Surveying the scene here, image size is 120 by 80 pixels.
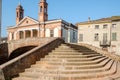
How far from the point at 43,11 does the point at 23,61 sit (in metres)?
23.5

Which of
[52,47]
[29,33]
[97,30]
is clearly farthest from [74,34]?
[52,47]

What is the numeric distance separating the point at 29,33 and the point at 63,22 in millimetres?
10283

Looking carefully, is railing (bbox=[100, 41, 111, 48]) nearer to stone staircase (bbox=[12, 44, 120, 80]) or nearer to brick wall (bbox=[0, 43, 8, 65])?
brick wall (bbox=[0, 43, 8, 65])

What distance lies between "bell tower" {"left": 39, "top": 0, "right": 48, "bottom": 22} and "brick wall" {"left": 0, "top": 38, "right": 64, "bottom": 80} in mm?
20156

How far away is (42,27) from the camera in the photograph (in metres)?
31.8

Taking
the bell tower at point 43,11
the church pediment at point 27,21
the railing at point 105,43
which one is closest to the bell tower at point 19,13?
the church pediment at point 27,21

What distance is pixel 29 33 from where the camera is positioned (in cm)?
3656

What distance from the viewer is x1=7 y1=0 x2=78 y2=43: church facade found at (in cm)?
2981

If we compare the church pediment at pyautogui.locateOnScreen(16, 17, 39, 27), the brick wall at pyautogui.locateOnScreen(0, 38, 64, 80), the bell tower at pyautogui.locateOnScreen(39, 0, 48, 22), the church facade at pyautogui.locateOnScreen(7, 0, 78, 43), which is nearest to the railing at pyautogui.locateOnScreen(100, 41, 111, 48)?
the church facade at pyautogui.locateOnScreen(7, 0, 78, 43)

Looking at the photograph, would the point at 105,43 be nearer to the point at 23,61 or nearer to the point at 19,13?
the point at 19,13

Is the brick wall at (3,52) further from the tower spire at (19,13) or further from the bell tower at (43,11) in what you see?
the tower spire at (19,13)

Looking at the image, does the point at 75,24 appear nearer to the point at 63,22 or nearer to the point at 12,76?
the point at 63,22

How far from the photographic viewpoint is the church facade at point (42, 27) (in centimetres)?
2981

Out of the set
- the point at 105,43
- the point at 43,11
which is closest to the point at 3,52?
the point at 43,11
